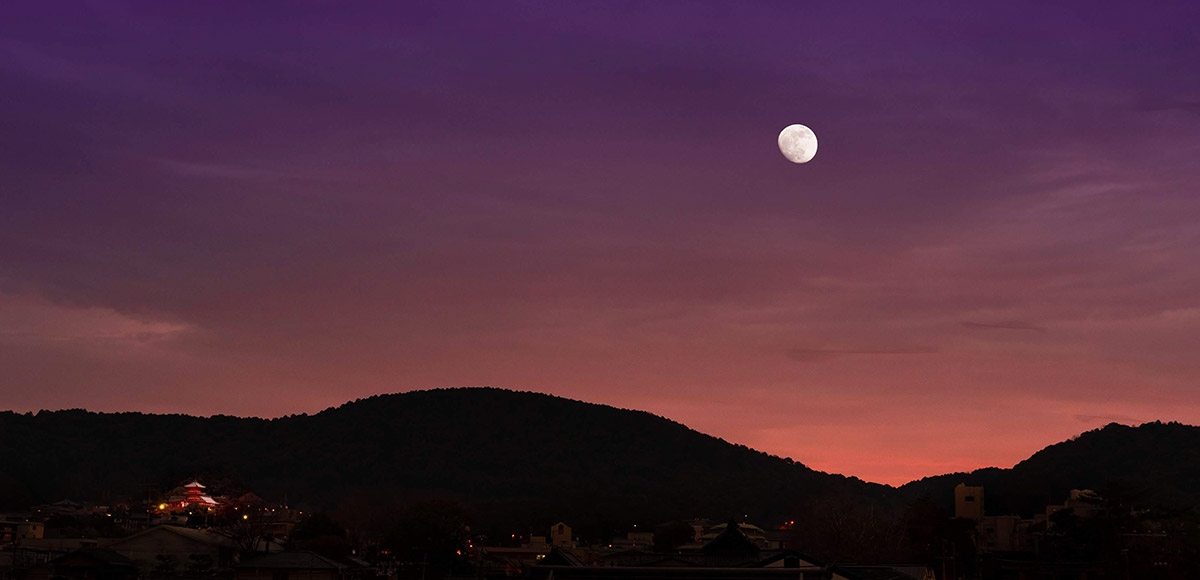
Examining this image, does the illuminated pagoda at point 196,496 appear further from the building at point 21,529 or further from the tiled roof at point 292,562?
the tiled roof at point 292,562

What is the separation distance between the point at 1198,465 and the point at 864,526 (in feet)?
288

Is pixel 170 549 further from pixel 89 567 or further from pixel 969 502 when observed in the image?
pixel 969 502

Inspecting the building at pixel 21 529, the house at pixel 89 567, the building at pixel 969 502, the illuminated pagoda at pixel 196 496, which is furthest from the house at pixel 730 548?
the building at pixel 21 529

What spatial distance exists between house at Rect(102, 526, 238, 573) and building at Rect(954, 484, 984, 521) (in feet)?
303

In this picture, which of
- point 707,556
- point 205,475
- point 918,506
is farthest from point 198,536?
point 918,506

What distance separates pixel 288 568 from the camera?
93500 mm

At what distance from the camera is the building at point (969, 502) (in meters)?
153

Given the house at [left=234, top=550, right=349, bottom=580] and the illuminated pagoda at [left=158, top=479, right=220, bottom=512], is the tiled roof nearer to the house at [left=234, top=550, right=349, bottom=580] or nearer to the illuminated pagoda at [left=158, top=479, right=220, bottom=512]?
the house at [left=234, top=550, right=349, bottom=580]

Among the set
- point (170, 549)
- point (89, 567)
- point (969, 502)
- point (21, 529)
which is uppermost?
point (969, 502)

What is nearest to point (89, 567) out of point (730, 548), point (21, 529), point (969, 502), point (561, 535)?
point (730, 548)

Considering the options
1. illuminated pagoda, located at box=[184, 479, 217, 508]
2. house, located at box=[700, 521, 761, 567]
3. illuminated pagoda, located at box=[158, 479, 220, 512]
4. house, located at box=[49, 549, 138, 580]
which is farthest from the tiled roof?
illuminated pagoda, located at box=[184, 479, 217, 508]

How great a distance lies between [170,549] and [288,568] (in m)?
19.8

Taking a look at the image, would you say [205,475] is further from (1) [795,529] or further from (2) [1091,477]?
(2) [1091,477]

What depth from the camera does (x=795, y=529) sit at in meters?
150
